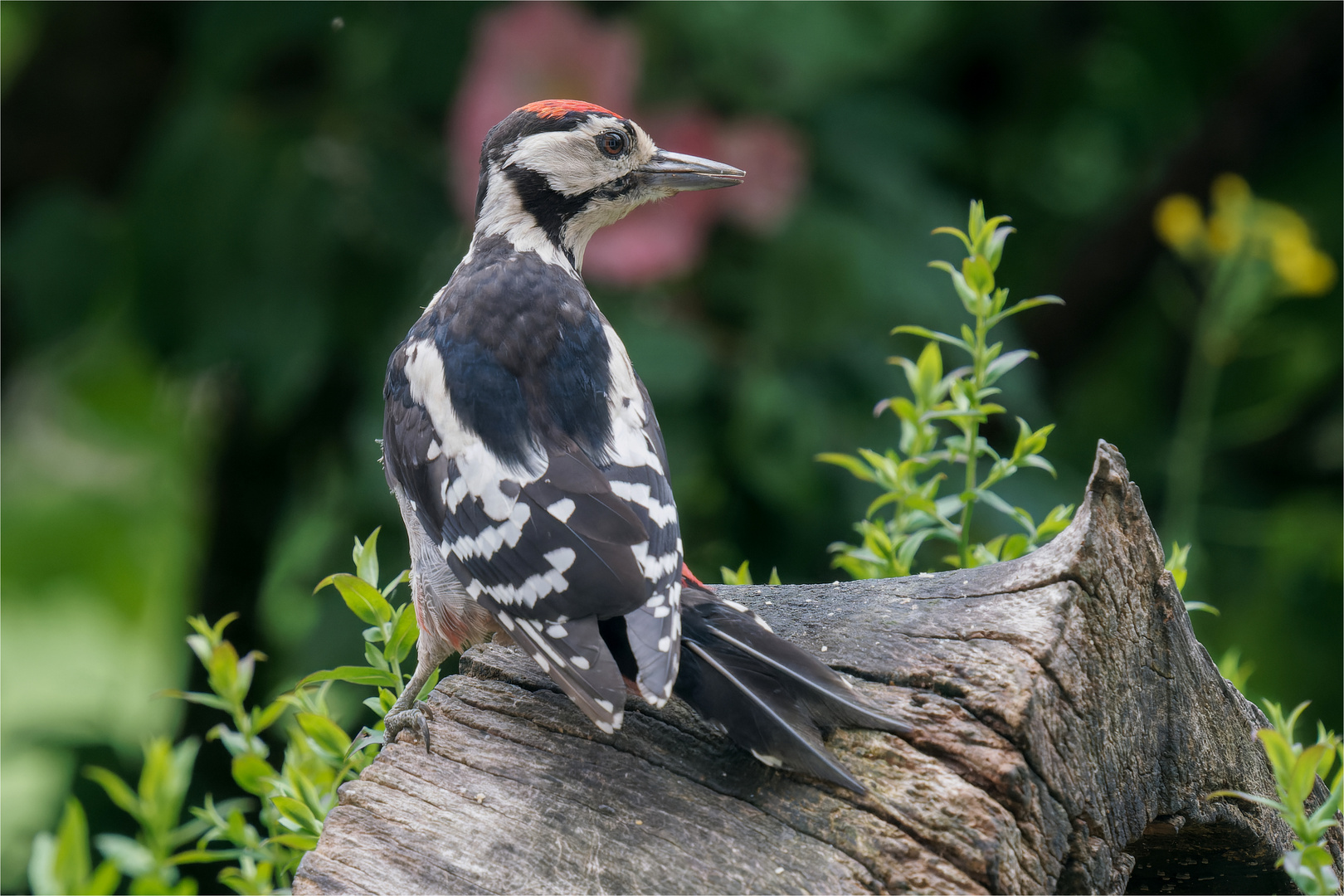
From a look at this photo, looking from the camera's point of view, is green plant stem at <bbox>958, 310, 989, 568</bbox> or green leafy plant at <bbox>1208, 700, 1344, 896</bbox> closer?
green leafy plant at <bbox>1208, 700, 1344, 896</bbox>

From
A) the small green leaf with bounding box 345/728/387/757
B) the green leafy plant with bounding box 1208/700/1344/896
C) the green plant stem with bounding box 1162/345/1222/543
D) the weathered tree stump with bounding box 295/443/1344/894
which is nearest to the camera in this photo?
the green leafy plant with bounding box 1208/700/1344/896

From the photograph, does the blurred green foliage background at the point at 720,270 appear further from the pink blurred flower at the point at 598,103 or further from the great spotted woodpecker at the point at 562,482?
the great spotted woodpecker at the point at 562,482

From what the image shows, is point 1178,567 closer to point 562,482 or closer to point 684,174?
point 562,482

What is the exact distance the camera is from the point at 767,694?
1.31 m

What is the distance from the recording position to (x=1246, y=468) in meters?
3.31

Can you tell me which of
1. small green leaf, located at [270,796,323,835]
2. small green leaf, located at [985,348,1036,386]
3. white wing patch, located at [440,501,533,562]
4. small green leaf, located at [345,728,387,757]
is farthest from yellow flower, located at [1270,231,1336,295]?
small green leaf, located at [270,796,323,835]

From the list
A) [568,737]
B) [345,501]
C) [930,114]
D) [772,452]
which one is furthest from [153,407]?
[568,737]

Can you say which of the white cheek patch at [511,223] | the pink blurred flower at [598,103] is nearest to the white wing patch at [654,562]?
the white cheek patch at [511,223]

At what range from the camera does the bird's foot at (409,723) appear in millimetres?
1447

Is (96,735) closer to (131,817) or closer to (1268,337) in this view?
(131,817)

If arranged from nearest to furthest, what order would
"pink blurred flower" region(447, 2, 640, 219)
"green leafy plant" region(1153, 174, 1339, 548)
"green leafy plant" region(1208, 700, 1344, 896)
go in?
"green leafy plant" region(1208, 700, 1344, 896) → "pink blurred flower" region(447, 2, 640, 219) → "green leafy plant" region(1153, 174, 1339, 548)

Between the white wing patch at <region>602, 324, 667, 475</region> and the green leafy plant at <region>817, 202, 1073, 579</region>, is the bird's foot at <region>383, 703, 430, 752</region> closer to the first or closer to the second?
the white wing patch at <region>602, 324, 667, 475</region>

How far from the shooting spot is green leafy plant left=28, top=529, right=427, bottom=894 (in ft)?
4.88

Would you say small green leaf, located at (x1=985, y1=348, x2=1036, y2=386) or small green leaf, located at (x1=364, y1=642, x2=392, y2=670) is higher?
small green leaf, located at (x1=985, y1=348, x2=1036, y2=386)
